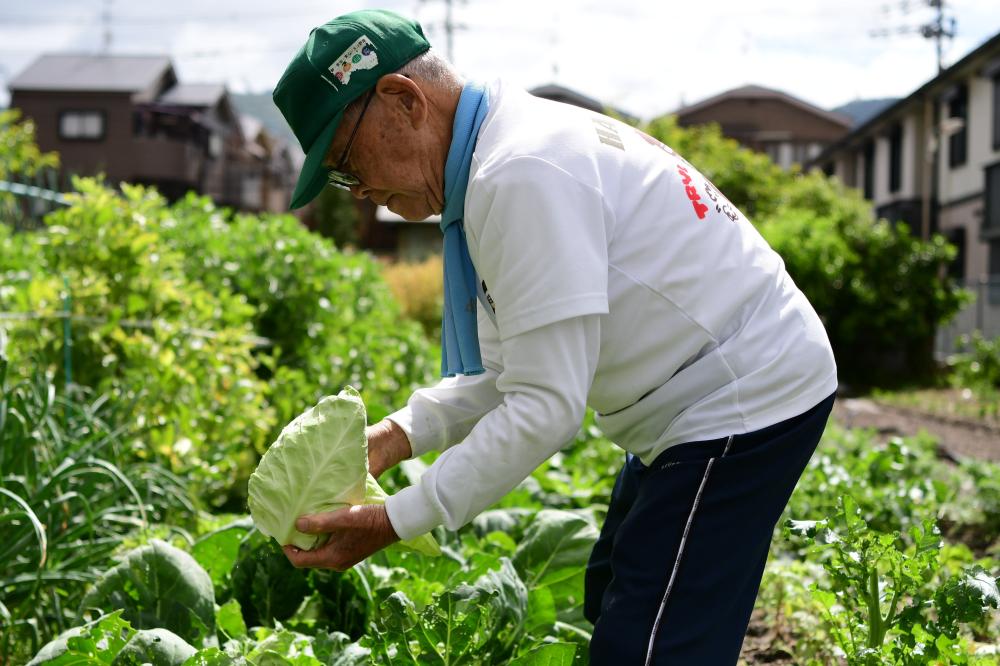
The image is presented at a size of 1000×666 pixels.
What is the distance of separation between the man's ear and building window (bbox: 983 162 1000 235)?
81.9 feet

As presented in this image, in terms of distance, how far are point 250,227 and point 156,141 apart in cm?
3899

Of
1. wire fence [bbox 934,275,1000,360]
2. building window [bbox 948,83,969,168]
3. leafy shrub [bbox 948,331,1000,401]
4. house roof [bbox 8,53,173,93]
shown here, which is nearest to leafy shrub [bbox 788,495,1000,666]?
leafy shrub [bbox 948,331,1000,401]

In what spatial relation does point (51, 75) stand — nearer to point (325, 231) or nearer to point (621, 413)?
point (325, 231)

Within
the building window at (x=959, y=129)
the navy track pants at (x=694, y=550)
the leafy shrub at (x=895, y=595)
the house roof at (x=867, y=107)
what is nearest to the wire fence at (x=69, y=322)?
the navy track pants at (x=694, y=550)

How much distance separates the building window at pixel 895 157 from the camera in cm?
3177

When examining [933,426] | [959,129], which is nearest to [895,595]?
[933,426]

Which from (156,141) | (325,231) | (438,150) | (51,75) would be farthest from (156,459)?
(51,75)

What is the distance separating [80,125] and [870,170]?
3231 cm

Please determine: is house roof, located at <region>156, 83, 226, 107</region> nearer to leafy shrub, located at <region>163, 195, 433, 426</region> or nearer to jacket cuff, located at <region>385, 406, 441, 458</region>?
leafy shrub, located at <region>163, 195, 433, 426</region>

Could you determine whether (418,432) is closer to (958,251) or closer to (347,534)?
(347,534)

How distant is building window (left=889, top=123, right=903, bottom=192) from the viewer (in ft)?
104

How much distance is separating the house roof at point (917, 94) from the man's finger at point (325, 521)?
78.5 feet

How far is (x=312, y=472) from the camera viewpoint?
7.32ft

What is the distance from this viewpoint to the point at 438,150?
2066 millimetres
